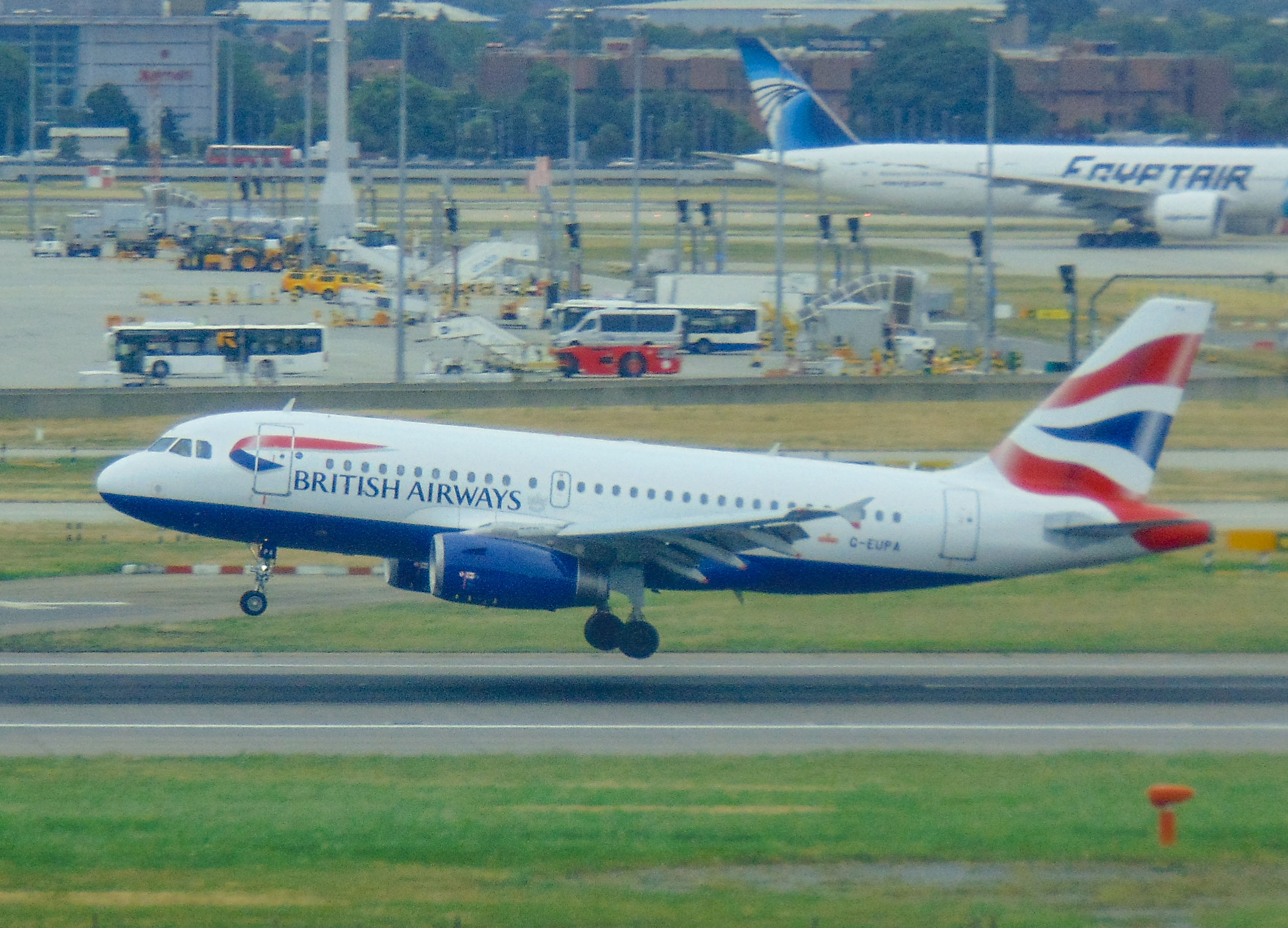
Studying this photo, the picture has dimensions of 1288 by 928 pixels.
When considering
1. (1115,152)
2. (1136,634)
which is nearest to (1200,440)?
(1136,634)

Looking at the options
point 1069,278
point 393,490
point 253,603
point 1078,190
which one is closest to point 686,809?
point 393,490

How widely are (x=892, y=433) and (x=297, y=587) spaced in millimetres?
24523

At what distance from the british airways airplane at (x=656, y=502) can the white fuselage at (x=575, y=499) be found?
4 cm

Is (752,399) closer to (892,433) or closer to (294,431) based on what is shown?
(892,433)

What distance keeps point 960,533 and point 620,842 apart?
1363 cm

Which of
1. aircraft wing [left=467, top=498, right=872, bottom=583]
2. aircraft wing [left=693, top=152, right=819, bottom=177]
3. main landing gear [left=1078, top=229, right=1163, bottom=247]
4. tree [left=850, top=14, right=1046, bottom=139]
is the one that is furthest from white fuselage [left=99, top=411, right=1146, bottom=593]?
tree [left=850, top=14, right=1046, bottom=139]

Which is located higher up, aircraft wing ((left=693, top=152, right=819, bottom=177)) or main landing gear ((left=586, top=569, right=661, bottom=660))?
aircraft wing ((left=693, top=152, right=819, bottom=177))

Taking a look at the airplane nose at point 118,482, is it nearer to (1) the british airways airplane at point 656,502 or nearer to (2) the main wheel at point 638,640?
(1) the british airways airplane at point 656,502

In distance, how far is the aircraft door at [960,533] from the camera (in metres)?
30.2

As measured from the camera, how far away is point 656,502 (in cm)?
2970

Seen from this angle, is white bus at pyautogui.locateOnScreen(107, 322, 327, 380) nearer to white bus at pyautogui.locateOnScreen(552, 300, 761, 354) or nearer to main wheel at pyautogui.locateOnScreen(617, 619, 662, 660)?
white bus at pyautogui.locateOnScreen(552, 300, 761, 354)

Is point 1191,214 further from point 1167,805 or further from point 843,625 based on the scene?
point 1167,805

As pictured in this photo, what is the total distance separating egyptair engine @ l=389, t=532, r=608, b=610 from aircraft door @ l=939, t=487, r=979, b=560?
6.28 meters

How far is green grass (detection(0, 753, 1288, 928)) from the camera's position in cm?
1598
